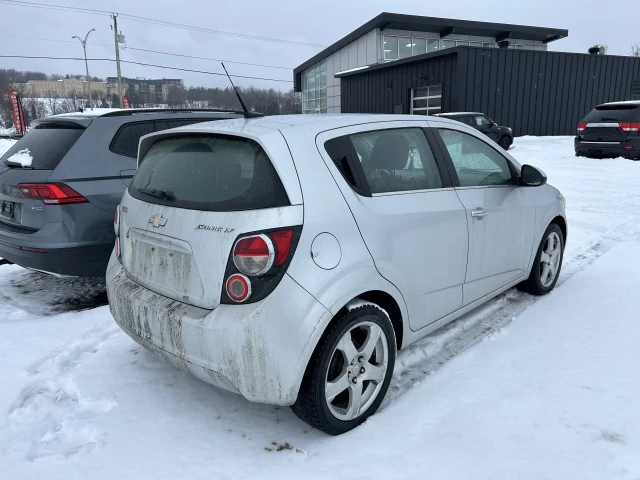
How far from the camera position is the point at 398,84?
87.2 feet

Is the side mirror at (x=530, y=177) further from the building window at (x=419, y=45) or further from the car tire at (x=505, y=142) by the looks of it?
the building window at (x=419, y=45)

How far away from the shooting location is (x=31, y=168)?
13.2ft

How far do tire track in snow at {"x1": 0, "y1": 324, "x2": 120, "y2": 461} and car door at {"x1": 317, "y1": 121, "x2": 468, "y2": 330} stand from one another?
1.76 metres

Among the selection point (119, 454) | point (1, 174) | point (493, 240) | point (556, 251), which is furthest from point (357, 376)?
point (1, 174)

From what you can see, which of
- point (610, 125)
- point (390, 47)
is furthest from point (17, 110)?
point (610, 125)

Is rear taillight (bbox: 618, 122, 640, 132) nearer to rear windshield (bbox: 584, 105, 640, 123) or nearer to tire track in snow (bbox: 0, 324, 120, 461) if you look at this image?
rear windshield (bbox: 584, 105, 640, 123)

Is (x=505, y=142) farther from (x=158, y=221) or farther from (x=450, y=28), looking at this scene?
(x=158, y=221)

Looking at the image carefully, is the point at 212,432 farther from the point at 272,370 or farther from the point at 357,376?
the point at 357,376

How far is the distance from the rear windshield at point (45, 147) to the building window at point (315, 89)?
34853mm

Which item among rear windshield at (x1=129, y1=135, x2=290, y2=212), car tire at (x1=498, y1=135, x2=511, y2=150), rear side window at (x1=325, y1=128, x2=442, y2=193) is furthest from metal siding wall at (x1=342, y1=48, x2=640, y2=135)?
rear windshield at (x1=129, y1=135, x2=290, y2=212)

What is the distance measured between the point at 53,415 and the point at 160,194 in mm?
1329

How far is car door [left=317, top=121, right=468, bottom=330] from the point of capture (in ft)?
8.43

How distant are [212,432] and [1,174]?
10.7 ft

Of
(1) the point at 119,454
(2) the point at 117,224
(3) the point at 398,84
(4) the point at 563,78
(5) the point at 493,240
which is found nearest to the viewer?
(1) the point at 119,454
